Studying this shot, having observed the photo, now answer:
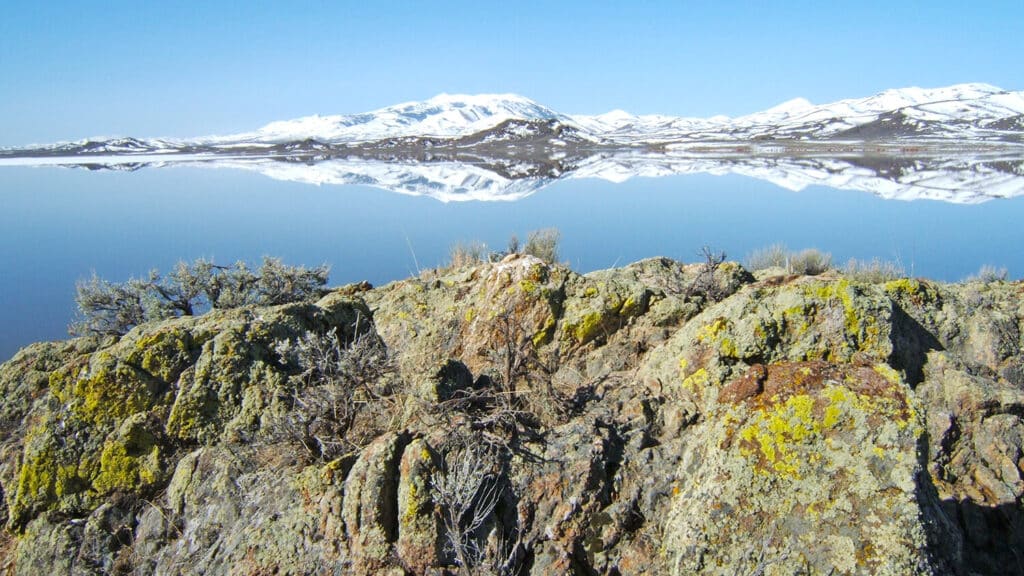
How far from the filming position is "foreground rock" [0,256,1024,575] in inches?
99.7

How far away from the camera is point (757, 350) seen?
3.34 meters

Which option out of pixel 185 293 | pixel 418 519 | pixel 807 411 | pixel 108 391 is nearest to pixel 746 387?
pixel 807 411

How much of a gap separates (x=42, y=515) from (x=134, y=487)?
1.90 feet

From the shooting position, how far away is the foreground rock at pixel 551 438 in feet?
8.31

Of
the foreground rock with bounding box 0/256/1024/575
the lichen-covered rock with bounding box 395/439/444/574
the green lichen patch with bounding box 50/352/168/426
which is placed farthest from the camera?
the green lichen patch with bounding box 50/352/168/426

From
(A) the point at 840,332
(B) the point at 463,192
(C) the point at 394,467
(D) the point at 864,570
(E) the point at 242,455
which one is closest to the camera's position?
(D) the point at 864,570

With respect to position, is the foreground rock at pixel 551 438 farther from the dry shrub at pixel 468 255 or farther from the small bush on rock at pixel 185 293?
the dry shrub at pixel 468 255

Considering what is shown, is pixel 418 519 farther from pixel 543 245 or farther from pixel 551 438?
pixel 543 245

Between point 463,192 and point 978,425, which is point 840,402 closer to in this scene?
point 978,425

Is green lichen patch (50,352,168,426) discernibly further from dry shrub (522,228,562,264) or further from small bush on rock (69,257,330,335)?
dry shrub (522,228,562,264)

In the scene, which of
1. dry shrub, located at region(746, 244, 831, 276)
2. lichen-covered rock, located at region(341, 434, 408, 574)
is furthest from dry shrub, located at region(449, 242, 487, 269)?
lichen-covered rock, located at region(341, 434, 408, 574)

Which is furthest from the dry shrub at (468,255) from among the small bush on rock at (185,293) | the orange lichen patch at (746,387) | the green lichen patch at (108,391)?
the orange lichen patch at (746,387)

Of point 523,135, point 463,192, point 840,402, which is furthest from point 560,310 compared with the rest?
point 523,135

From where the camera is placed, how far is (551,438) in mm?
3260
